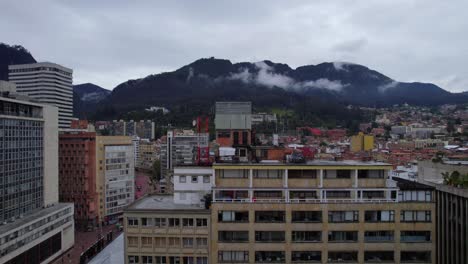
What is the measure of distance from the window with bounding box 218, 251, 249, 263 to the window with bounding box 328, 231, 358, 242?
18.4 ft

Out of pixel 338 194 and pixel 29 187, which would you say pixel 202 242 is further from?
pixel 29 187

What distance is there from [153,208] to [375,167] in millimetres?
16487

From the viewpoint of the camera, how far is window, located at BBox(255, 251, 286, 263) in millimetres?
29031

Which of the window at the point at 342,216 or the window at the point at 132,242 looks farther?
the window at the point at 132,242

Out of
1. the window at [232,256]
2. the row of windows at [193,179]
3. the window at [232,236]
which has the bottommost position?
the window at [232,256]

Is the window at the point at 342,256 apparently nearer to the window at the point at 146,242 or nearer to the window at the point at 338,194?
the window at the point at 338,194

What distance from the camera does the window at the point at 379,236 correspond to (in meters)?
28.9

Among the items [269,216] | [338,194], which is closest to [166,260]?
[269,216]

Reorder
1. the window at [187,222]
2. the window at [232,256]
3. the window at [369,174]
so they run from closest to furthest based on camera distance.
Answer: the window at [232,256] → the window at [369,174] → the window at [187,222]

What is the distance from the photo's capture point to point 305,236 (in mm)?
29016

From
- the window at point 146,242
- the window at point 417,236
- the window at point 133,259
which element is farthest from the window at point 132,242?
the window at point 417,236

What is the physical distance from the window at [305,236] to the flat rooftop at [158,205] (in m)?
6.67

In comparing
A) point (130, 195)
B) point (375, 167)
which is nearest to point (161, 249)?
point (375, 167)

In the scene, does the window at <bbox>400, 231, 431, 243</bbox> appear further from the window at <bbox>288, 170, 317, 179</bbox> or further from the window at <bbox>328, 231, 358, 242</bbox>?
the window at <bbox>288, 170, 317, 179</bbox>
